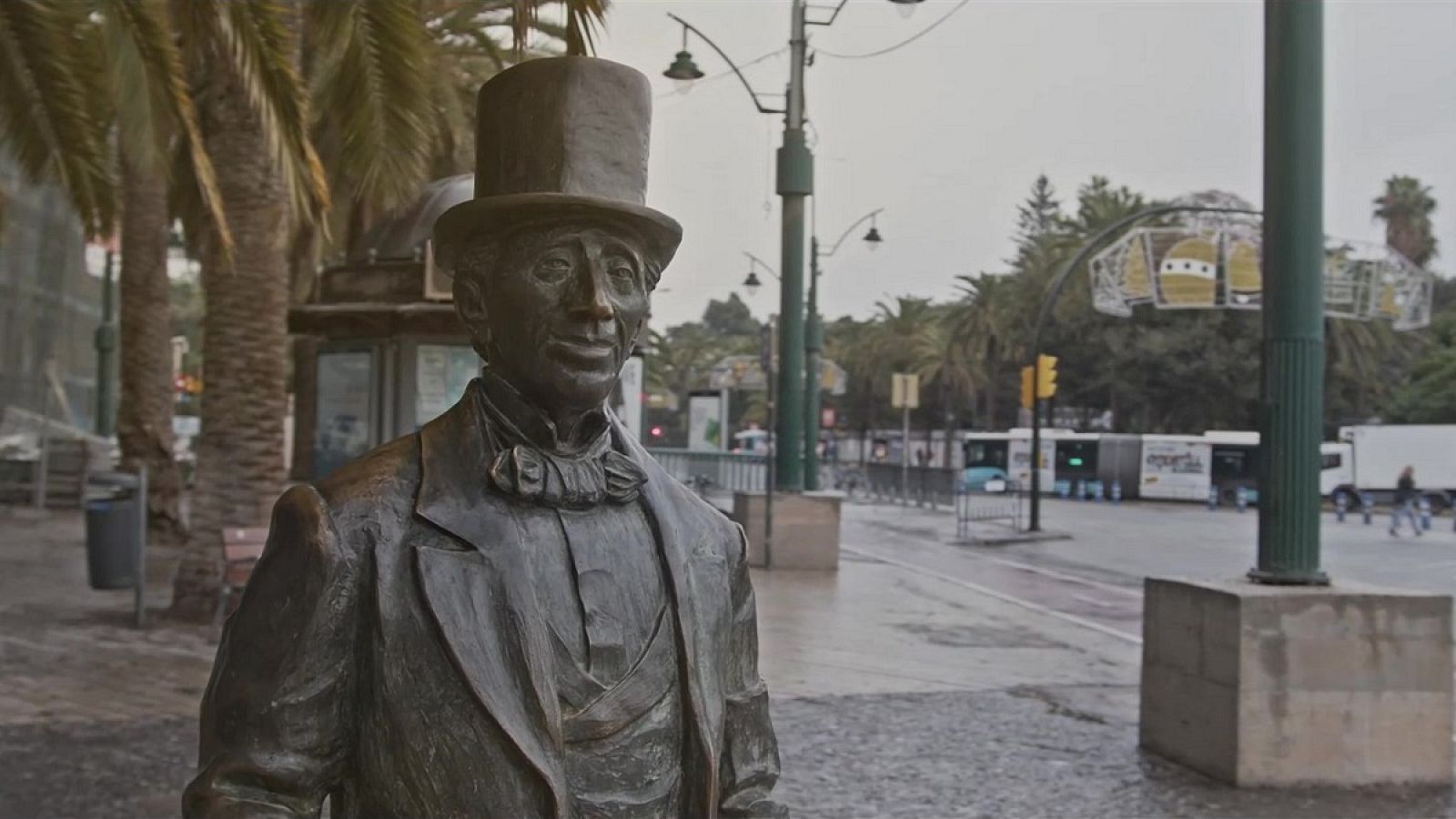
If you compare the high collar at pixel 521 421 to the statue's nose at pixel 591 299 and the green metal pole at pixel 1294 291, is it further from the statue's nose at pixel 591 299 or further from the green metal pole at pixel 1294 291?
the green metal pole at pixel 1294 291

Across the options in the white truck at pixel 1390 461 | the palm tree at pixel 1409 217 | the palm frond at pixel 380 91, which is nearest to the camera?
the palm frond at pixel 380 91

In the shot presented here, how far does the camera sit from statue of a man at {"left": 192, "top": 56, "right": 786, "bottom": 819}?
1758 mm

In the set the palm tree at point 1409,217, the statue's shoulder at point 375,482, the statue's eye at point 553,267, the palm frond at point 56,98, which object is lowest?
the statue's shoulder at point 375,482

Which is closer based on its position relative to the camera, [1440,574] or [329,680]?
[329,680]

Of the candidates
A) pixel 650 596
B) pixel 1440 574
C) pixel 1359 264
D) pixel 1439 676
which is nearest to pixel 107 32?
pixel 650 596

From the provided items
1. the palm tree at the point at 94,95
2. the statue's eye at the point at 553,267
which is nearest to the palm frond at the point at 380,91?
the palm tree at the point at 94,95

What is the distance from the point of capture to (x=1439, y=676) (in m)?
6.29

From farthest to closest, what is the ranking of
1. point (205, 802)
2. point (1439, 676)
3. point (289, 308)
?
point (289, 308) → point (1439, 676) → point (205, 802)

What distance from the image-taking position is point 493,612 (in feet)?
5.89

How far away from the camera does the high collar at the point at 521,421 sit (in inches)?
76.9

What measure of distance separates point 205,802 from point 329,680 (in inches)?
8.5

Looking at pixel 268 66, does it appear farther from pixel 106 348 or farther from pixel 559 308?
pixel 106 348

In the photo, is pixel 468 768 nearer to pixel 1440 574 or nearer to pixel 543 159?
pixel 543 159

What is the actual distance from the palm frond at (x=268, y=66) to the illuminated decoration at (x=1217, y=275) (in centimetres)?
2625
